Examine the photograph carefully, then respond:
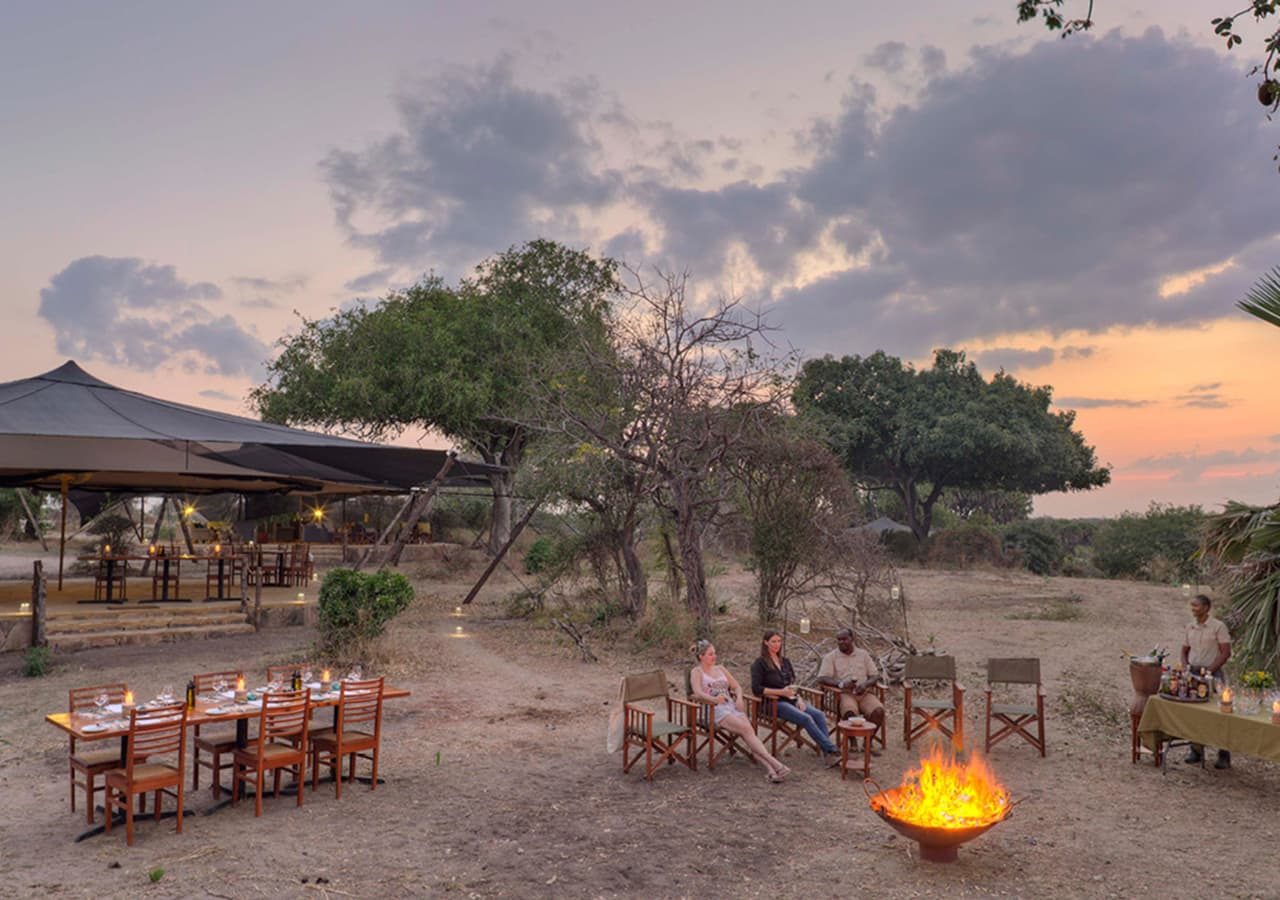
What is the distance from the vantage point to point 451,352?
2377 centimetres

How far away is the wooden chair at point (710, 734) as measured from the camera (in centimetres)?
679

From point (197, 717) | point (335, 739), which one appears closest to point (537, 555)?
point (335, 739)

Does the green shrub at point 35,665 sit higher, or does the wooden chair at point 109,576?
the wooden chair at point 109,576

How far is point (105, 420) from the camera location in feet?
33.9

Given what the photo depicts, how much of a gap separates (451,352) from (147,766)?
19.1m

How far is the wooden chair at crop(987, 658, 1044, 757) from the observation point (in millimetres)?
7336

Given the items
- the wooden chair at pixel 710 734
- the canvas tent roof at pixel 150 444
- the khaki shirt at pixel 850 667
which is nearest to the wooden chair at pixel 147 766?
the wooden chair at pixel 710 734

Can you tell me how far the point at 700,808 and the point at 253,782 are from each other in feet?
9.49

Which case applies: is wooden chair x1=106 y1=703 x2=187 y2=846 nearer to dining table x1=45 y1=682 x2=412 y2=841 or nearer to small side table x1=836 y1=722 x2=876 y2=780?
dining table x1=45 y1=682 x2=412 y2=841

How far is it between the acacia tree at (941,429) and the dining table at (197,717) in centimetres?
2938

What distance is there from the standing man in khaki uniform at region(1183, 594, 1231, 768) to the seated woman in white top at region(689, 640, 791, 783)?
337 centimetres

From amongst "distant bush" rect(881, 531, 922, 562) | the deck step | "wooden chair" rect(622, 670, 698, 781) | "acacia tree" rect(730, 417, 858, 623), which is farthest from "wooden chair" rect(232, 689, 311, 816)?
"distant bush" rect(881, 531, 922, 562)

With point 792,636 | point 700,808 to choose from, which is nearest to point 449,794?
point 700,808

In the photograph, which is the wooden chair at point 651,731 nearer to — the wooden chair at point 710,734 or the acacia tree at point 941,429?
the wooden chair at point 710,734
